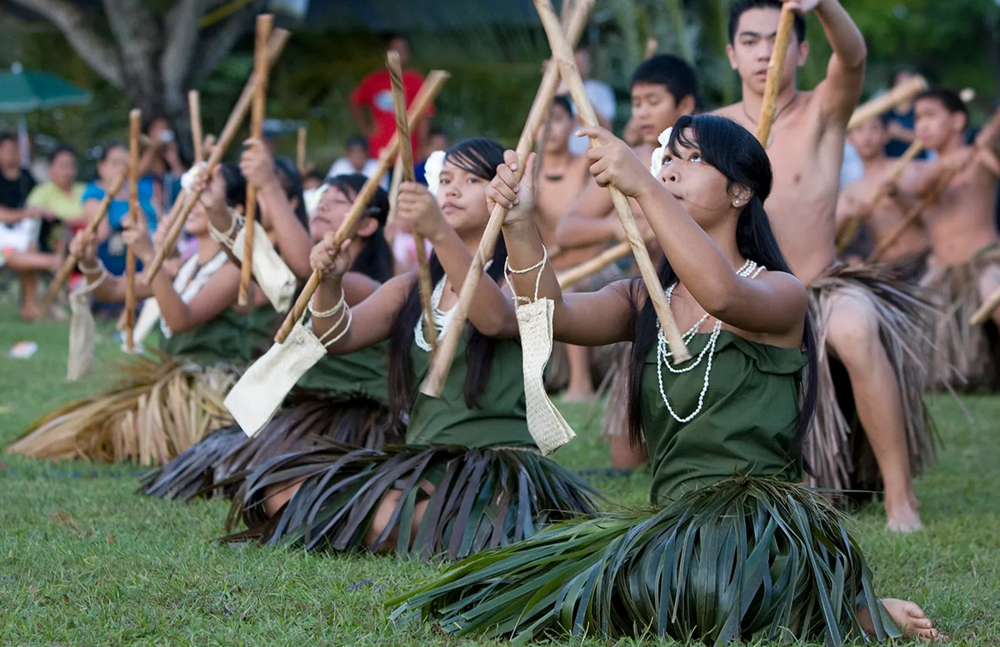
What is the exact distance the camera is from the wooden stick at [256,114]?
12.7 feet

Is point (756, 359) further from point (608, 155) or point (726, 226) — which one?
point (608, 155)

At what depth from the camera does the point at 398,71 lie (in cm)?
271

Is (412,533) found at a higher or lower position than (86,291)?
lower

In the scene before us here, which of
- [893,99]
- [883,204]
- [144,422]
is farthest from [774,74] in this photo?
[883,204]

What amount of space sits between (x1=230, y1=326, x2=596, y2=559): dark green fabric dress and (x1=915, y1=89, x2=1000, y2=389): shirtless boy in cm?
402

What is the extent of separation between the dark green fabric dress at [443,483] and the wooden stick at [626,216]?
0.87 metres

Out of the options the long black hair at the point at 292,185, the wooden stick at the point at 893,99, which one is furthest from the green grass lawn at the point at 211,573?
the wooden stick at the point at 893,99

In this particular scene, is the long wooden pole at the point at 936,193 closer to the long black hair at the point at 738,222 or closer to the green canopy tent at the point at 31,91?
the long black hair at the point at 738,222

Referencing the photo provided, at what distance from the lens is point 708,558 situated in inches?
96.7

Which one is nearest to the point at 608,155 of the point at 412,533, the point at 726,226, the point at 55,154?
the point at 726,226

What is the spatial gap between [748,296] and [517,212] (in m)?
0.49

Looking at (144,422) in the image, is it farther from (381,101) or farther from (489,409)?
(381,101)

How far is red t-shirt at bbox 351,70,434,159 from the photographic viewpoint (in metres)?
10.3

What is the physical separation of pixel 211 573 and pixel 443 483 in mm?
624
